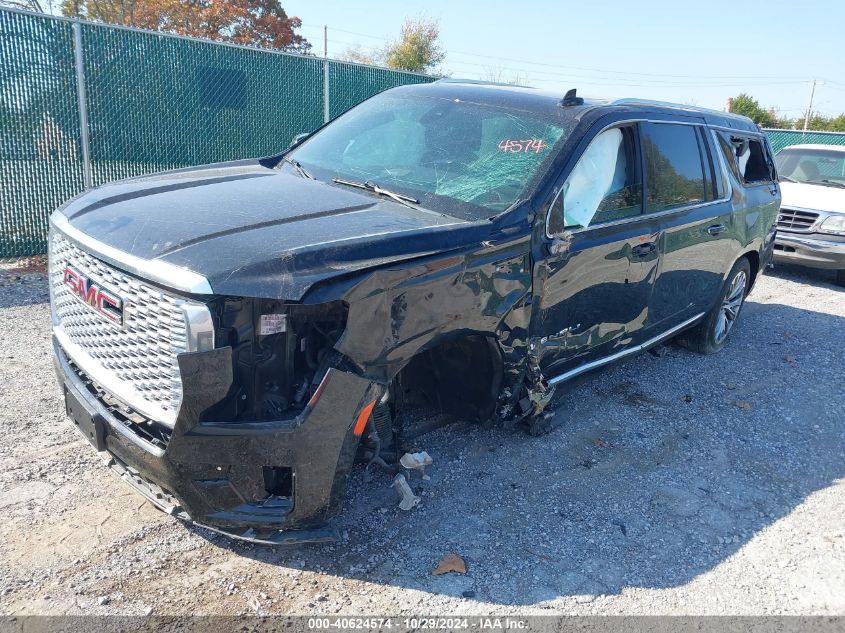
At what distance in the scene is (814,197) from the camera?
9.84 m

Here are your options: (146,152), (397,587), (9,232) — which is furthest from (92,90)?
(397,587)

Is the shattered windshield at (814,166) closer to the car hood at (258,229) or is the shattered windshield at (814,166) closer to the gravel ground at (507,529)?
the gravel ground at (507,529)

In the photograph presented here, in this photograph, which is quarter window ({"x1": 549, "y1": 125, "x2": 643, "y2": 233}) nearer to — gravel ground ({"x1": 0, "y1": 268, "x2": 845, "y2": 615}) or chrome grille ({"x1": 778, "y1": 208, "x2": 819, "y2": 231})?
gravel ground ({"x1": 0, "y1": 268, "x2": 845, "y2": 615})

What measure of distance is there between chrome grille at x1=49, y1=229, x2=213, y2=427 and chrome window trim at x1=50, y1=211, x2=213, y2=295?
0.05 metres

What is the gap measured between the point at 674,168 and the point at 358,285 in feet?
10.3

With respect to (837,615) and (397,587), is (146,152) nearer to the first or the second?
(397,587)

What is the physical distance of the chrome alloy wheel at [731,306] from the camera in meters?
6.32

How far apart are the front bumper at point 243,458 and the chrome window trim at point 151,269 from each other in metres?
0.25

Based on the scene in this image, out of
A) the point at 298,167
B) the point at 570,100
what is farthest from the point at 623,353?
the point at 298,167

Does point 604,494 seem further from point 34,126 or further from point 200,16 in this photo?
point 200,16

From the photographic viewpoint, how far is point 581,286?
153 inches

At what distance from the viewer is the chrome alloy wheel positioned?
6316mm

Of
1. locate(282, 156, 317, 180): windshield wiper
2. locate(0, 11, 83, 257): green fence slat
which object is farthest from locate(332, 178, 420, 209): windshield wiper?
locate(0, 11, 83, 257): green fence slat

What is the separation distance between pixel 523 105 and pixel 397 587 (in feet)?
9.42
